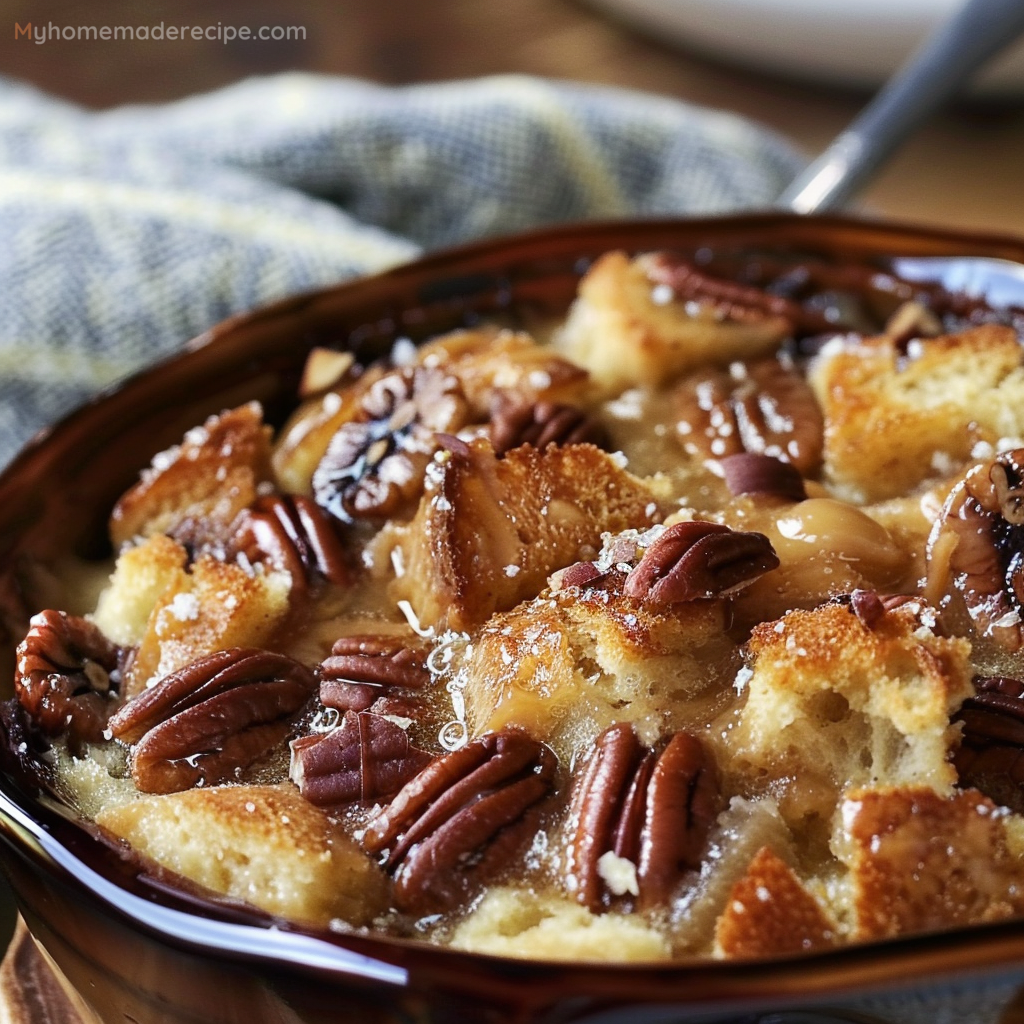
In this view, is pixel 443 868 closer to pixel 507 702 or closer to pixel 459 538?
pixel 507 702

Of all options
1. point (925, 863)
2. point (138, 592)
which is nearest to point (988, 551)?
point (925, 863)

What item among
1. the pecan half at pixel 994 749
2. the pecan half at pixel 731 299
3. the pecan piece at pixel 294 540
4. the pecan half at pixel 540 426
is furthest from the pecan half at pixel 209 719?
the pecan half at pixel 731 299

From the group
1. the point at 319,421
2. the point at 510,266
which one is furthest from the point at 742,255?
the point at 319,421

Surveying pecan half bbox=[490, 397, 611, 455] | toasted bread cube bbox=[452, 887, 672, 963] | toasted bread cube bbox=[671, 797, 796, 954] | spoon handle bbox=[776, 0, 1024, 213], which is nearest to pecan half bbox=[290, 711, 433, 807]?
toasted bread cube bbox=[452, 887, 672, 963]

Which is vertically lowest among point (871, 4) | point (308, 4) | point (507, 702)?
point (308, 4)

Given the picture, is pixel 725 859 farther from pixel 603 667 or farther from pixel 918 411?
pixel 918 411

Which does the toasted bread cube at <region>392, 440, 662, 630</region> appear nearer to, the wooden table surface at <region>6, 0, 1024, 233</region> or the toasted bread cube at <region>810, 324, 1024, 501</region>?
the toasted bread cube at <region>810, 324, 1024, 501</region>
